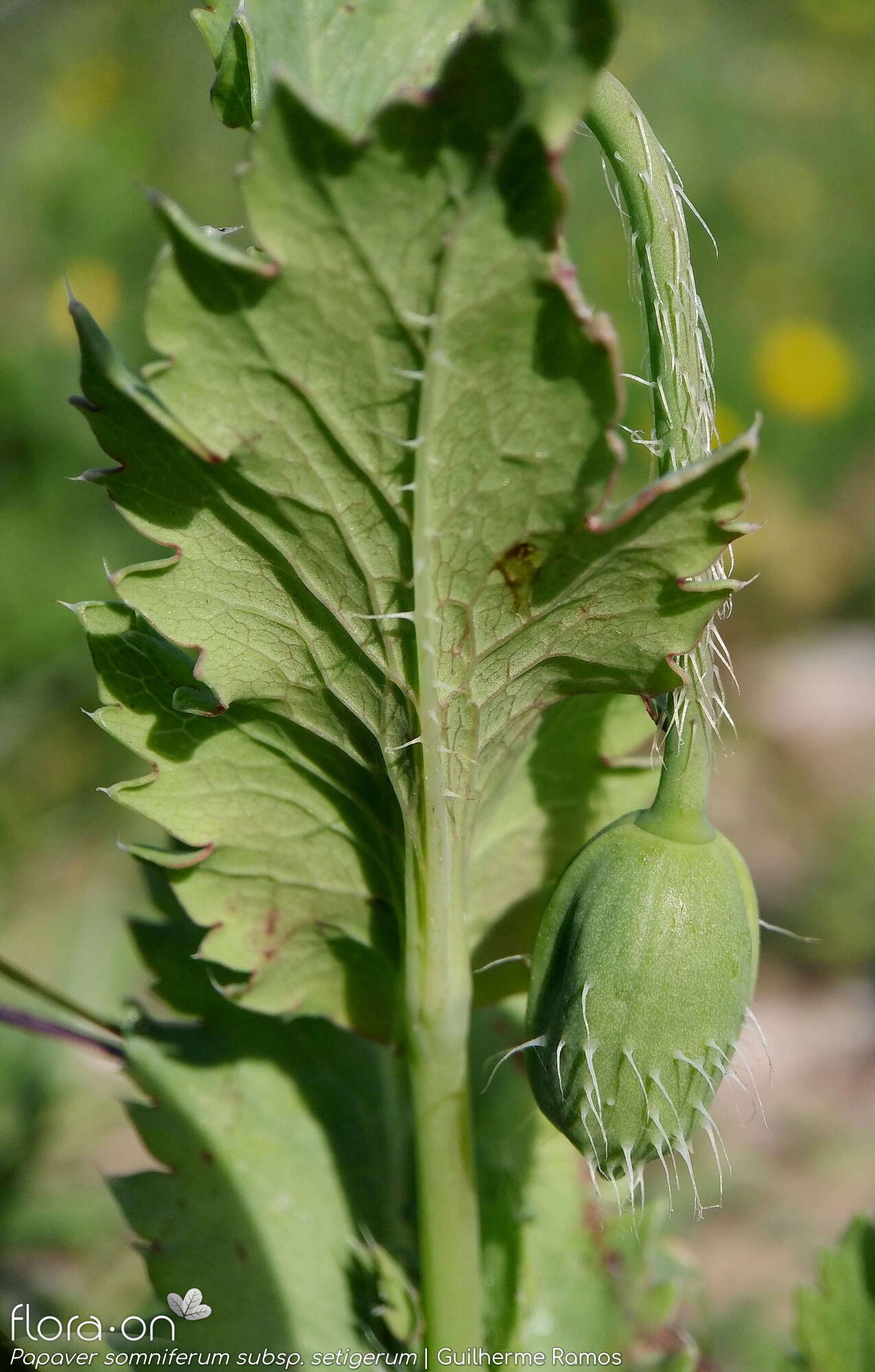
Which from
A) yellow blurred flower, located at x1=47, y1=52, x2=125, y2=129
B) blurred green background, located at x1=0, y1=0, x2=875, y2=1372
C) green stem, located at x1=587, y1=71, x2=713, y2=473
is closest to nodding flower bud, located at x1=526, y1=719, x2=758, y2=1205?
green stem, located at x1=587, y1=71, x2=713, y2=473

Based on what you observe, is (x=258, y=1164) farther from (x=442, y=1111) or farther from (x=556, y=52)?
(x=556, y=52)

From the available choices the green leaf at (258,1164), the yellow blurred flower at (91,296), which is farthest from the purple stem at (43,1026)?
the yellow blurred flower at (91,296)

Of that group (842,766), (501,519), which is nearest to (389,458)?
(501,519)

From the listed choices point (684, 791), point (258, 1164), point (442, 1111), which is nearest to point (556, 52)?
point (684, 791)

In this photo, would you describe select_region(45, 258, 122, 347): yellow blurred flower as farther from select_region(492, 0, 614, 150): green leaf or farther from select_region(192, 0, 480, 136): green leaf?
select_region(492, 0, 614, 150): green leaf

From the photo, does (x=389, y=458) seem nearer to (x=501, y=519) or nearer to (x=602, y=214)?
(x=501, y=519)

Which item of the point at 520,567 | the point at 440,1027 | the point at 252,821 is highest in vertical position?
the point at 520,567
